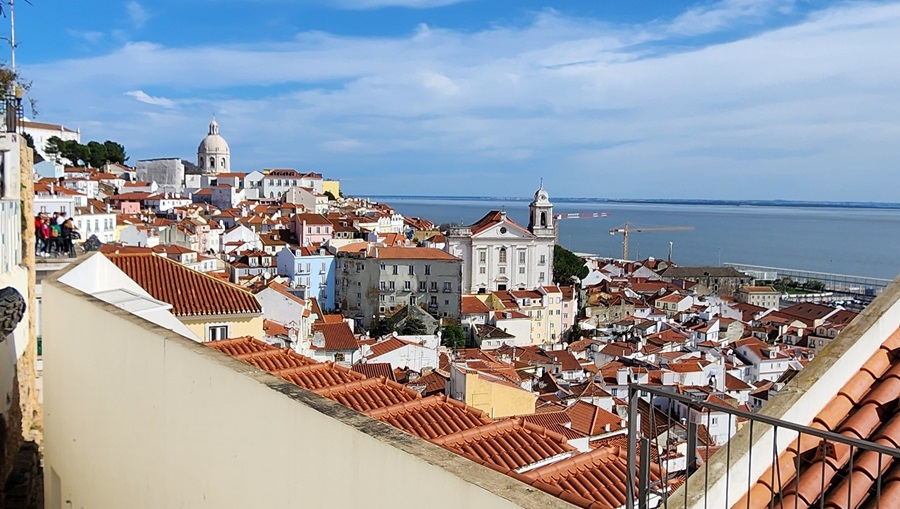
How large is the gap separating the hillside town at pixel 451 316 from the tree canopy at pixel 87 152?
2.55 feet

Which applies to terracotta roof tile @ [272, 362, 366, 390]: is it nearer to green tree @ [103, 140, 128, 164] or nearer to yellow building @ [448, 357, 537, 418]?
yellow building @ [448, 357, 537, 418]

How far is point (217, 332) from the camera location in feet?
26.1

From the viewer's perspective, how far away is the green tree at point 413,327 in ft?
108

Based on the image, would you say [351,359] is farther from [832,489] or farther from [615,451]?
[832,489]

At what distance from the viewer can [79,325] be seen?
12.6 feet

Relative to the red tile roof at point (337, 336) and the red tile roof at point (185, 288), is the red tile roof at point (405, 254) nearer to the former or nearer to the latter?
the red tile roof at point (337, 336)

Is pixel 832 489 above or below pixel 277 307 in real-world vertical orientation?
above

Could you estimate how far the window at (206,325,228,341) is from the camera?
786 cm

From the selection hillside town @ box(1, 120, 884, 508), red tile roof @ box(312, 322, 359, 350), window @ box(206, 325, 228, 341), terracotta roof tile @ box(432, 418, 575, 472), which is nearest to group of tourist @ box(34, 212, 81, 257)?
hillside town @ box(1, 120, 884, 508)

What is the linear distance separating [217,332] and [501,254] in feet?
123

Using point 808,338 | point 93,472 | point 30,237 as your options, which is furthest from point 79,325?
point 808,338

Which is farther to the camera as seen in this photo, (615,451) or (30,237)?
(30,237)

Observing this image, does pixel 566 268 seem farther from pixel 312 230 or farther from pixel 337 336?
pixel 337 336

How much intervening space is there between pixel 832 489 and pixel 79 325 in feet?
11.8
